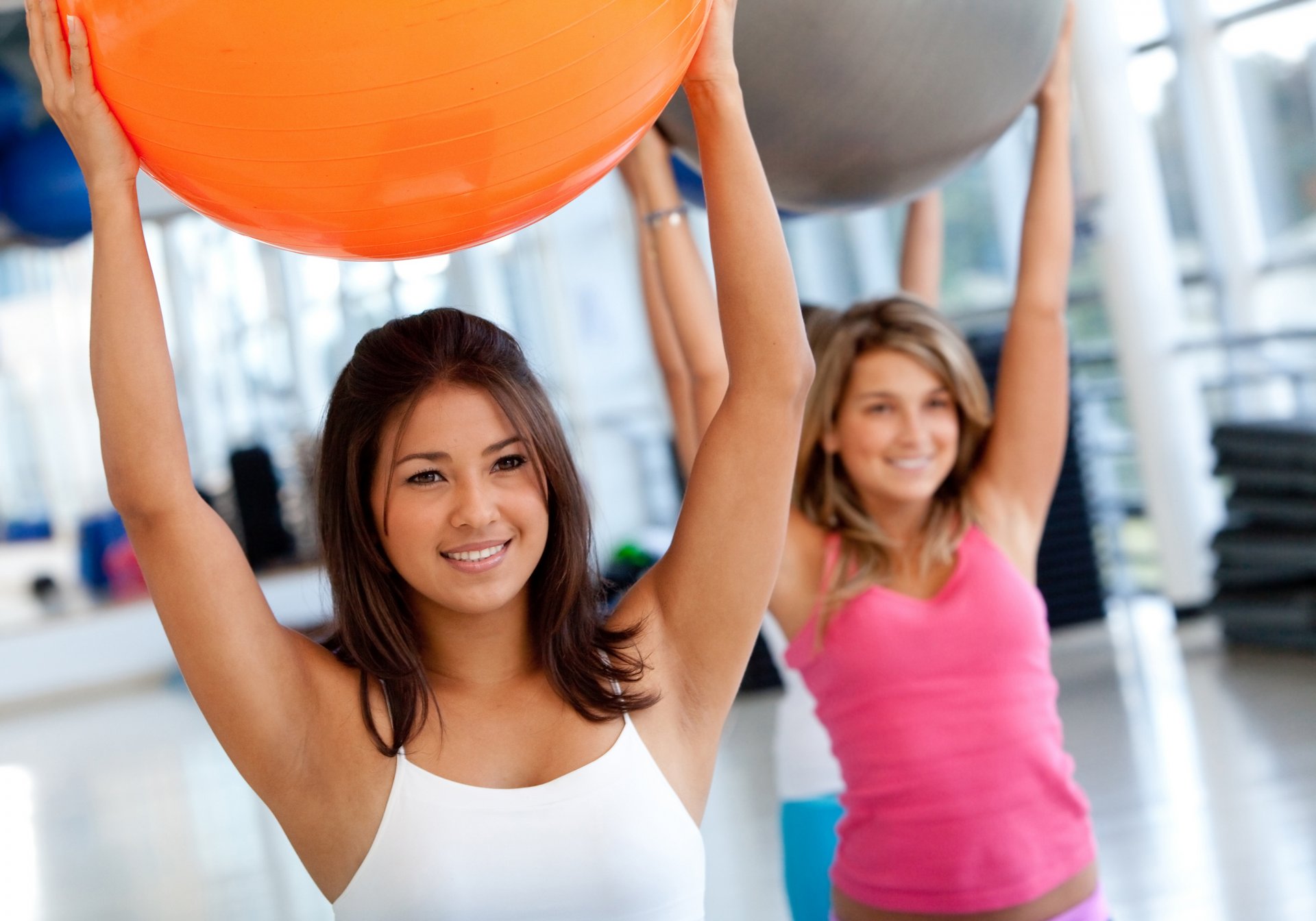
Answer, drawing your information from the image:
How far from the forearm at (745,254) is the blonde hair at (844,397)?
20.0 inches

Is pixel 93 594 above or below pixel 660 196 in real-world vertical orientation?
above

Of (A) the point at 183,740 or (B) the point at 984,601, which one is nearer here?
(B) the point at 984,601

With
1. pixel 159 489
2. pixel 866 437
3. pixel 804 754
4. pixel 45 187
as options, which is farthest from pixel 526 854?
pixel 45 187

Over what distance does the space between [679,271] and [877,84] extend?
0.37 meters

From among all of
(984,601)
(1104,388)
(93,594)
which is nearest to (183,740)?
(93,594)

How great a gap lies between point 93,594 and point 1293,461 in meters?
8.09

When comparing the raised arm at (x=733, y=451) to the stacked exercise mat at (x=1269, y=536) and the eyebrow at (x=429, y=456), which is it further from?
the stacked exercise mat at (x=1269, y=536)

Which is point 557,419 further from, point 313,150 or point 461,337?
point 313,150

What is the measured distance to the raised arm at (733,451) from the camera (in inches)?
41.0

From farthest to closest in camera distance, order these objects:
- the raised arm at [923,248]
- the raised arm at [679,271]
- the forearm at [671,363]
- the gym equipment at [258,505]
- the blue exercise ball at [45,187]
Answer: the gym equipment at [258,505] < the blue exercise ball at [45,187] < the raised arm at [923,248] < the forearm at [671,363] < the raised arm at [679,271]

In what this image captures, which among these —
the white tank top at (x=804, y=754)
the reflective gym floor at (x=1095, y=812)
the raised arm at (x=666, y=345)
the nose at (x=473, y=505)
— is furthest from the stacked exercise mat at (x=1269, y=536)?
the nose at (x=473, y=505)

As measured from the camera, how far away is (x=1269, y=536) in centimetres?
437

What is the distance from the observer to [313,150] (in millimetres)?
768

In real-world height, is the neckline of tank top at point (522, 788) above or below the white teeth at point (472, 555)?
below
